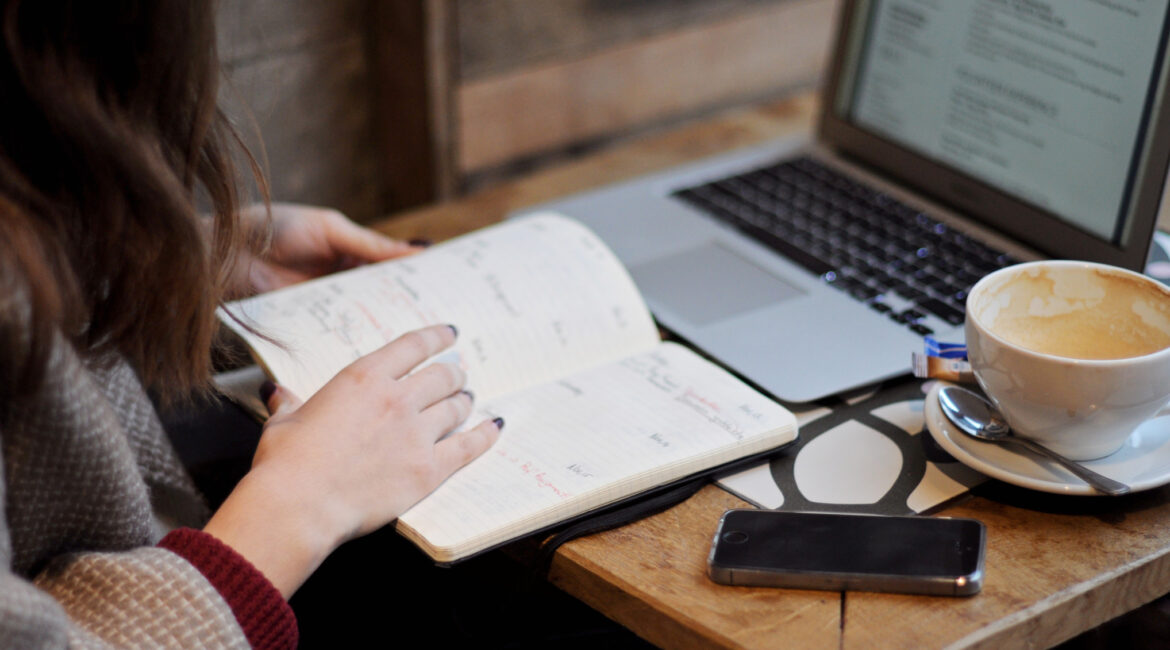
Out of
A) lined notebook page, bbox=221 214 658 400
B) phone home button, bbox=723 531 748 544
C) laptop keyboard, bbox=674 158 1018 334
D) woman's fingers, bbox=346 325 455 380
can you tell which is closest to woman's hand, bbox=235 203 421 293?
lined notebook page, bbox=221 214 658 400

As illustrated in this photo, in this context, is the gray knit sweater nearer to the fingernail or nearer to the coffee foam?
the fingernail

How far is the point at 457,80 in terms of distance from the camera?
4.33 feet

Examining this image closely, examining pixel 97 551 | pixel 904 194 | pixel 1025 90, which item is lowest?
pixel 97 551

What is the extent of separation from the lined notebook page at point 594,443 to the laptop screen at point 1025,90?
334mm

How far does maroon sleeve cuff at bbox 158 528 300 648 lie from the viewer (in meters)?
0.56

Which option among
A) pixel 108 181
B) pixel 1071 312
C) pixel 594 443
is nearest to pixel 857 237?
pixel 1071 312

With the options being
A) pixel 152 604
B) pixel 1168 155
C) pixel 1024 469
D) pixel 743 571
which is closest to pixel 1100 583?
pixel 1024 469

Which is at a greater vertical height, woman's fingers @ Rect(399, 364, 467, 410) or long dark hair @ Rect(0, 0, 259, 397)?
long dark hair @ Rect(0, 0, 259, 397)

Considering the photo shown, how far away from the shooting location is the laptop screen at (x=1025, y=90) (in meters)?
0.78

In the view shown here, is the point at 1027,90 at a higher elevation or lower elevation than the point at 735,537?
higher

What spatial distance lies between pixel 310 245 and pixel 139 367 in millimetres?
255

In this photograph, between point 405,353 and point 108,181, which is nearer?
point 108,181

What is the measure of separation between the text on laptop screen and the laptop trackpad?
216 mm

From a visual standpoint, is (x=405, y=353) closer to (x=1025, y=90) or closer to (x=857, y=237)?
(x=857, y=237)
